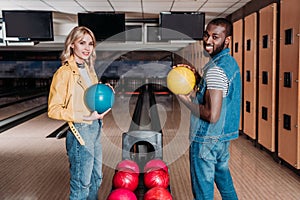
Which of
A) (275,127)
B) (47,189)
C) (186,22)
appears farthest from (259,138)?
(47,189)

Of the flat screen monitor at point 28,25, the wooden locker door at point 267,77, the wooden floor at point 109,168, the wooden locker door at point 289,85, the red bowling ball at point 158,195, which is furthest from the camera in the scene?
the flat screen monitor at point 28,25

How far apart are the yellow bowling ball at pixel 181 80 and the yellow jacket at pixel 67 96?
1.57ft

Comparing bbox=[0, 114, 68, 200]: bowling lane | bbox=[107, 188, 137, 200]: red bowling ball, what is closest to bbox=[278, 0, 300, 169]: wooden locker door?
bbox=[107, 188, 137, 200]: red bowling ball

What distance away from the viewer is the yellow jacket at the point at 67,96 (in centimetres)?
190

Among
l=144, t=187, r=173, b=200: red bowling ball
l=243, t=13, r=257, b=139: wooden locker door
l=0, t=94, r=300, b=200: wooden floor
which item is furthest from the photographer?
l=243, t=13, r=257, b=139: wooden locker door

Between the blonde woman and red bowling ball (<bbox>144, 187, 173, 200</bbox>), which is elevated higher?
the blonde woman

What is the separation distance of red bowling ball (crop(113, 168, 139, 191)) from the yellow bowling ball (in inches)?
26.2

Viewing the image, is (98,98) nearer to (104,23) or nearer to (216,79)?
(216,79)

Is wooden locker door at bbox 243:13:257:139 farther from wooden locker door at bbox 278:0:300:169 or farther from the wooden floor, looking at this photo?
wooden locker door at bbox 278:0:300:169

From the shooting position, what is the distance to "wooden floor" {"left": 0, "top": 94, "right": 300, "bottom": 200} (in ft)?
10.3

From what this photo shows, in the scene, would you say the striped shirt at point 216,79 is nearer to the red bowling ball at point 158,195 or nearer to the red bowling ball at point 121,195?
the red bowling ball at point 158,195

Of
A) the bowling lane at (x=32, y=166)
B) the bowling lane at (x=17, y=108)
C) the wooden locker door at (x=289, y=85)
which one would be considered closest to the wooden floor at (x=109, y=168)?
the bowling lane at (x=32, y=166)

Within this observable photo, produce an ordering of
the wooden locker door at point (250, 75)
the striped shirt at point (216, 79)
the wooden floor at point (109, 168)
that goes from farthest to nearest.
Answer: the wooden locker door at point (250, 75) < the wooden floor at point (109, 168) < the striped shirt at point (216, 79)

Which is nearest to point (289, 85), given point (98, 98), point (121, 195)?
point (121, 195)
